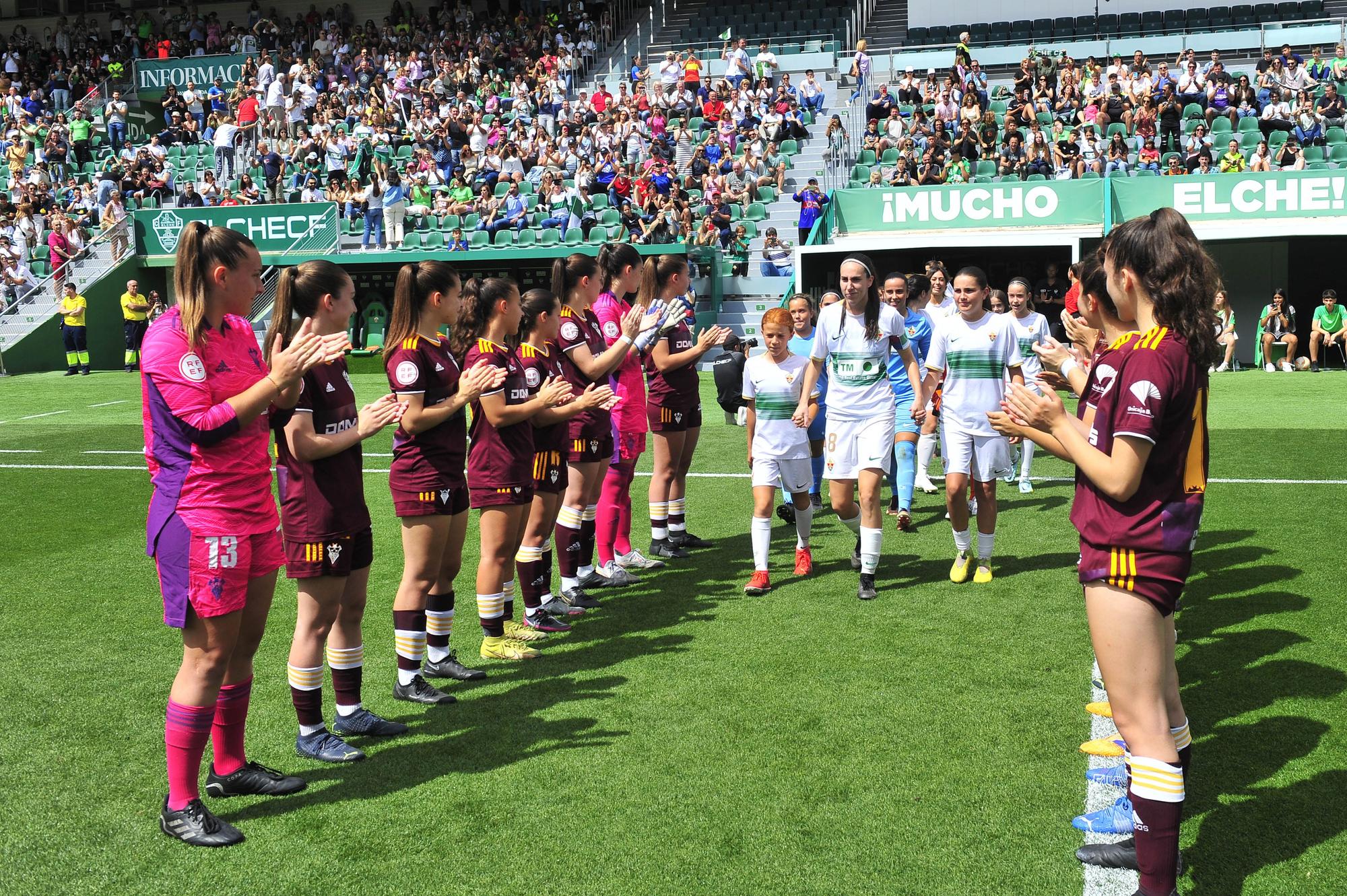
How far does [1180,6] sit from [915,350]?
25.5 m

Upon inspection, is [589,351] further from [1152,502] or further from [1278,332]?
[1278,332]

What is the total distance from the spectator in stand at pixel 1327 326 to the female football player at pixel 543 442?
1836 cm

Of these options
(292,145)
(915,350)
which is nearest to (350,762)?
(915,350)

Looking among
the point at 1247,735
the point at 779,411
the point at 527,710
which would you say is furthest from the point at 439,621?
the point at 1247,735

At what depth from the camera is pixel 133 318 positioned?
26266 millimetres

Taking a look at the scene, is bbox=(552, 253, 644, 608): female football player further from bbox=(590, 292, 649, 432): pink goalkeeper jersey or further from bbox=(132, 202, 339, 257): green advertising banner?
bbox=(132, 202, 339, 257): green advertising banner

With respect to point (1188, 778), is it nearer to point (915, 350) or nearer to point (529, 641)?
point (529, 641)

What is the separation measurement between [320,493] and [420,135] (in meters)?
27.2

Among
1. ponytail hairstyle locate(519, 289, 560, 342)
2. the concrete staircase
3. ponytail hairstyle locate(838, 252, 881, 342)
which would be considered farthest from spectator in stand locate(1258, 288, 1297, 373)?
ponytail hairstyle locate(519, 289, 560, 342)

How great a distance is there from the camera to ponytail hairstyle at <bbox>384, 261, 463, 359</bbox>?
5562 millimetres

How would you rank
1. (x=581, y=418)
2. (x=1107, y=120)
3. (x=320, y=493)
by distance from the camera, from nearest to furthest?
(x=320, y=493), (x=581, y=418), (x=1107, y=120)

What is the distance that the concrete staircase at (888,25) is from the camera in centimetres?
3297

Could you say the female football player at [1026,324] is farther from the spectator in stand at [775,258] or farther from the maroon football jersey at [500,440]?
the spectator in stand at [775,258]

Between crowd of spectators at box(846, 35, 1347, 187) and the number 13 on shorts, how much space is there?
19807 mm
